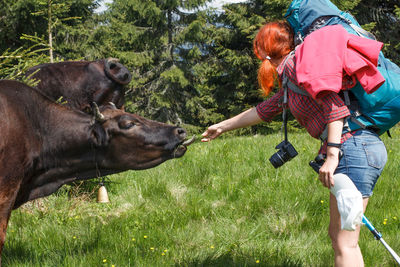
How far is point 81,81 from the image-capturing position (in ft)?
15.6

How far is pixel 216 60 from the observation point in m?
23.0

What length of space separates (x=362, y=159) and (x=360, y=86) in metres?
0.44

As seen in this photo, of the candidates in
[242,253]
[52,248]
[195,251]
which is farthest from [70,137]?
[242,253]

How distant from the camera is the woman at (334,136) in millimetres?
2488

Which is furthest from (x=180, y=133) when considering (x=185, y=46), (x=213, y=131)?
(x=185, y=46)

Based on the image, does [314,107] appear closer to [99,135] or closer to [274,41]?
[274,41]

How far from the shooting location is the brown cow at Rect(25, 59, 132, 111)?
4.69 m

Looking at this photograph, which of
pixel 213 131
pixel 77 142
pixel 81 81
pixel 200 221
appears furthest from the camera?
pixel 81 81

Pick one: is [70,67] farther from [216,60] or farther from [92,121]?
[216,60]

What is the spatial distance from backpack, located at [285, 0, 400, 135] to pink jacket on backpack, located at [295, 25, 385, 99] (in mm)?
109

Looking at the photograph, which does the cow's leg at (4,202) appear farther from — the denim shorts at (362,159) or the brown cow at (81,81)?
the denim shorts at (362,159)

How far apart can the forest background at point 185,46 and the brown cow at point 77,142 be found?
52.9 feet

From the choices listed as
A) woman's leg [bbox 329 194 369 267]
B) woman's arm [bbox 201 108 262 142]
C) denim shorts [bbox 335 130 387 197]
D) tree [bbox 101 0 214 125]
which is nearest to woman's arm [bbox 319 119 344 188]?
denim shorts [bbox 335 130 387 197]

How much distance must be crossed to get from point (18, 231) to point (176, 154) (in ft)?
6.08
